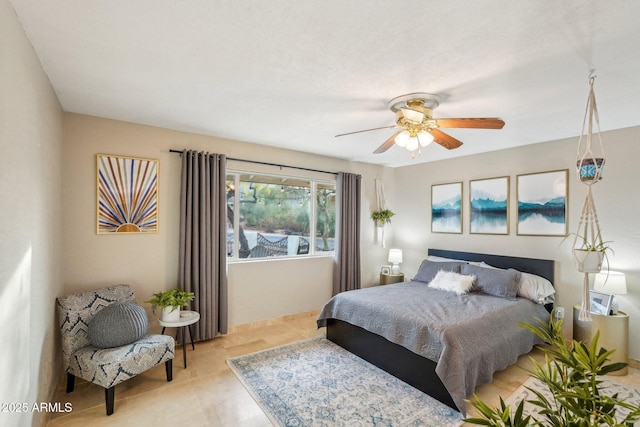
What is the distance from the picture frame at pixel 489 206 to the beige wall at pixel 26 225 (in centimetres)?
477

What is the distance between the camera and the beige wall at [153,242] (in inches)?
115

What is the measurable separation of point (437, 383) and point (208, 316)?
2491mm

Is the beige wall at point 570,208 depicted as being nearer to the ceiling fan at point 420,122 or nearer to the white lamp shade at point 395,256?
the white lamp shade at point 395,256

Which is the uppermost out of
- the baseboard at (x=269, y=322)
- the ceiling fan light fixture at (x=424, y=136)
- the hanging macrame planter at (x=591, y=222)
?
the ceiling fan light fixture at (x=424, y=136)

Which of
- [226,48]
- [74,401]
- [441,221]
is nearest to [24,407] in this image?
[74,401]

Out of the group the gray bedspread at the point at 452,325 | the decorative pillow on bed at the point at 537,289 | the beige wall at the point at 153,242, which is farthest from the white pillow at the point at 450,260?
the beige wall at the point at 153,242

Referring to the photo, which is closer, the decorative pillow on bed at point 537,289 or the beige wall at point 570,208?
the beige wall at point 570,208

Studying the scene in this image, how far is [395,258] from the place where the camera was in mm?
5121

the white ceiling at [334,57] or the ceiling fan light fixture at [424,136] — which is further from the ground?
the white ceiling at [334,57]

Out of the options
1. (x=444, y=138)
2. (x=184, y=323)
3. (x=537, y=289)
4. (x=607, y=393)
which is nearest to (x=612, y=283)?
(x=537, y=289)

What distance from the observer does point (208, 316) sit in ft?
11.6

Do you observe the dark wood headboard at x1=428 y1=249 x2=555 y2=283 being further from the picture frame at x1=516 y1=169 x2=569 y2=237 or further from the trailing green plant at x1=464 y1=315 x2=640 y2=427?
the trailing green plant at x1=464 y1=315 x2=640 y2=427

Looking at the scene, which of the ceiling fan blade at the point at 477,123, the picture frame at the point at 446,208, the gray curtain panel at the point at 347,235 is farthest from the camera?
the gray curtain panel at the point at 347,235

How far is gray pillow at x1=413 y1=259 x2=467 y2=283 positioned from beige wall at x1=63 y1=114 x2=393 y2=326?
1.53 m
